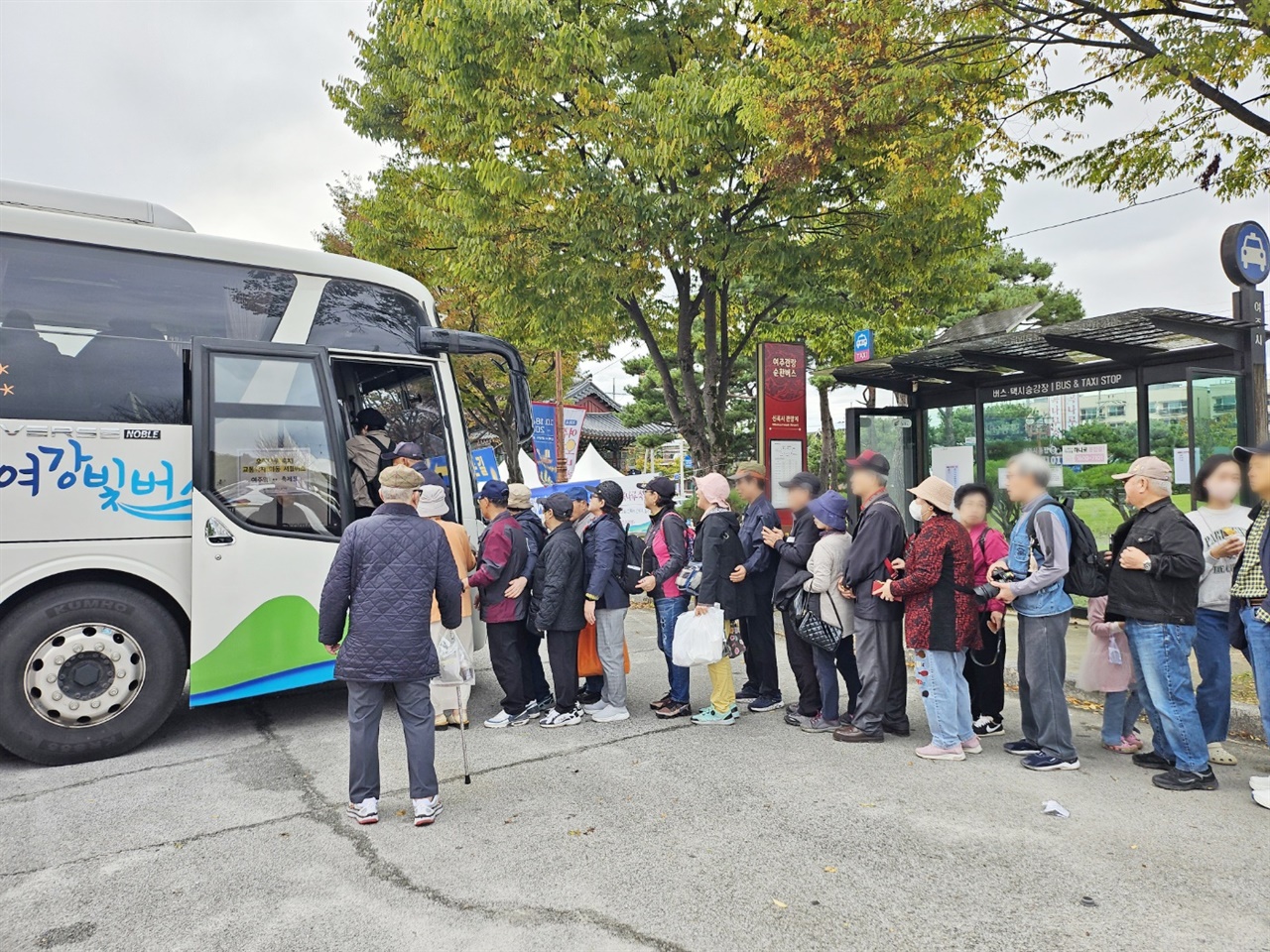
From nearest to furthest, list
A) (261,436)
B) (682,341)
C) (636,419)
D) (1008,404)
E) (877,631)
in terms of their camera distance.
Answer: (877,631) → (261,436) → (1008,404) → (682,341) → (636,419)

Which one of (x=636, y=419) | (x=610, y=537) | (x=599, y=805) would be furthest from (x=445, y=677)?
(x=636, y=419)

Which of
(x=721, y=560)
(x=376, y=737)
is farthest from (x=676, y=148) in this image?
(x=376, y=737)

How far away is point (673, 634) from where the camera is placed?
5.84 metres

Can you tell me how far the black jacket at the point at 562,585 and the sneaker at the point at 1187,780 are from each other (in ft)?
11.6

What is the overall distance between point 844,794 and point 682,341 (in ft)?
28.7

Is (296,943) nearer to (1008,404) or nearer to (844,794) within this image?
(844,794)

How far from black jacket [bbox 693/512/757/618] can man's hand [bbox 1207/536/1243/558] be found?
2.80 meters

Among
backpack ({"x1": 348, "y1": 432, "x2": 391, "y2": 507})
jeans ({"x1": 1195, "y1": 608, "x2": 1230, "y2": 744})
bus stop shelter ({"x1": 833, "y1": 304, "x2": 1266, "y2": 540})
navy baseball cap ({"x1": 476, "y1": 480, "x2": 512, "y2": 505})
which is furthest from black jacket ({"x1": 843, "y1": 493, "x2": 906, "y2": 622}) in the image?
backpack ({"x1": 348, "y1": 432, "x2": 391, "y2": 507})

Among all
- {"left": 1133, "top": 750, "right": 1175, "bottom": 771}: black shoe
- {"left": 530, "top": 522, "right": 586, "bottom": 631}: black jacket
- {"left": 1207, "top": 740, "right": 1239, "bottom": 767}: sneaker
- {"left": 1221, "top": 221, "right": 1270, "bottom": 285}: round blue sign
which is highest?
{"left": 1221, "top": 221, "right": 1270, "bottom": 285}: round blue sign

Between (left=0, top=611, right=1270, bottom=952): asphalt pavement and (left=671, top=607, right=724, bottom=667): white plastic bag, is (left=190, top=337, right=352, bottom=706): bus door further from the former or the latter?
(left=671, top=607, right=724, bottom=667): white plastic bag

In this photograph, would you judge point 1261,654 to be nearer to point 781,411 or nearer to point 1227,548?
point 1227,548

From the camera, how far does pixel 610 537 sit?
5742 mm

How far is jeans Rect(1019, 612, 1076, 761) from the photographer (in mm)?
4711

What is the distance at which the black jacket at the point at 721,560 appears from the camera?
5.58 m
